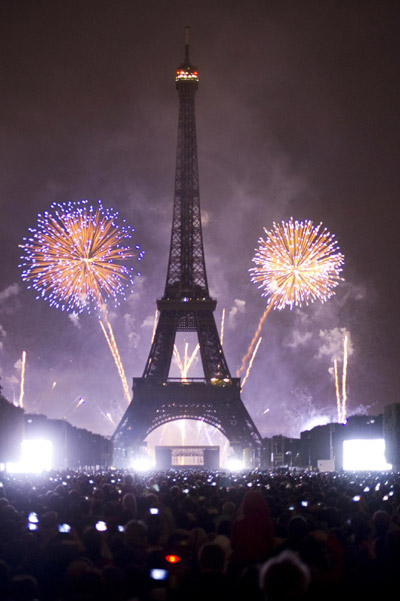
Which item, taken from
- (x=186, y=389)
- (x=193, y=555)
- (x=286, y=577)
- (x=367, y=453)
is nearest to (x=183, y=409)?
(x=186, y=389)

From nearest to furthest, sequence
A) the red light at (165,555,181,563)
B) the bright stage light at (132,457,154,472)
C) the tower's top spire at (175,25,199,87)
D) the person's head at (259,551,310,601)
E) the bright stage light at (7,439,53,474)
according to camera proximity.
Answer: the person's head at (259,551,310,601)
the red light at (165,555,181,563)
the bright stage light at (7,439,53,474)
the bright stage light at (132,457,154,472)
the tower's top spire at (175,25,199,87)

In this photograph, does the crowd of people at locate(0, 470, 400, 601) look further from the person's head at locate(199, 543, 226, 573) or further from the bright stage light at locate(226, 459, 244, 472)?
the bright stage light at locate(226, 459, 244, 472)

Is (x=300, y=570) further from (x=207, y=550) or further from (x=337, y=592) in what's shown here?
(x=207, y=550)

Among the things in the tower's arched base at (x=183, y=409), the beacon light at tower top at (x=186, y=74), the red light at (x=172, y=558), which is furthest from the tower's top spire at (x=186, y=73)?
the red light at (x=172, y=558)

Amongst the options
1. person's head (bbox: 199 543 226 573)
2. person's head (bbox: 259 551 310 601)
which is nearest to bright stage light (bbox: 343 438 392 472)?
person's head (bbox: 199 543 226 573)

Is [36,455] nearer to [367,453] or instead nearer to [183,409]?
[183,409]

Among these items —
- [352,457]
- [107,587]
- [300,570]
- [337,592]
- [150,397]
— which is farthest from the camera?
[150,397]

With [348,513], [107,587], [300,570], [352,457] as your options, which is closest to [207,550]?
[107,587]

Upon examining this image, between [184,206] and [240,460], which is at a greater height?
[184,206]
